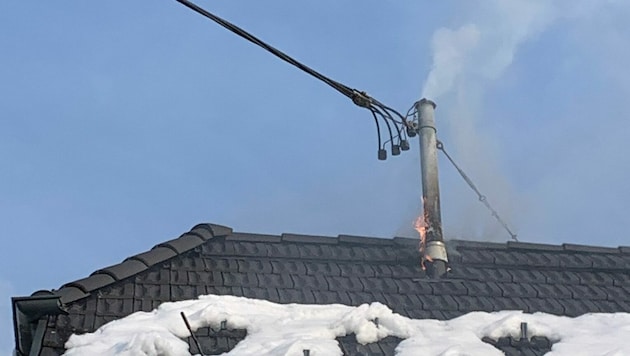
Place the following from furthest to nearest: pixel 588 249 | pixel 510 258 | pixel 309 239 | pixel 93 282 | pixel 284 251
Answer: pixel 588 249 → pixel 510 258 → pixel 309 239 → pixel 284 251 → pixel 93 282

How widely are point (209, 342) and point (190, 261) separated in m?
1.44

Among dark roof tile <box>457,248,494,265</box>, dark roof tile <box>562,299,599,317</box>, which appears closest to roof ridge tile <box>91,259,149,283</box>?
dark roof tile <box>457,248,494,265</box>

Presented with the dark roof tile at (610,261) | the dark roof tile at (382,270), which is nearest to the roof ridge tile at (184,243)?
the dark roof tile at (382,270)

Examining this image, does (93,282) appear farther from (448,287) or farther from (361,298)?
(448,287)

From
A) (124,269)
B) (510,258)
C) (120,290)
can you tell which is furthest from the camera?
(510,258)

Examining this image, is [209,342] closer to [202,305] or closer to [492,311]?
[202,305]

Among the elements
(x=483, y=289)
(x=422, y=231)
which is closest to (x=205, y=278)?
(x=422, y=231)

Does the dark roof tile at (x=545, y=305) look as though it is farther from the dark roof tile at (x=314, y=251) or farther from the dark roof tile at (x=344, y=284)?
the dark roof tile at (x=314, y=251)

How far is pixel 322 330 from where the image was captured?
21.1 feet

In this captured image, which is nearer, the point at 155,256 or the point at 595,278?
the point at 155,256

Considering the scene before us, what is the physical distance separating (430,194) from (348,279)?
169 centimetres

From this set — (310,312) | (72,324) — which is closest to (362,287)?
(310,312)

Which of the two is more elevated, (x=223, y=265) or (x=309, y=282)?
(x=223, y=265)

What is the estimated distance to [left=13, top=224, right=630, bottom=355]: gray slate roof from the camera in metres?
6.75
